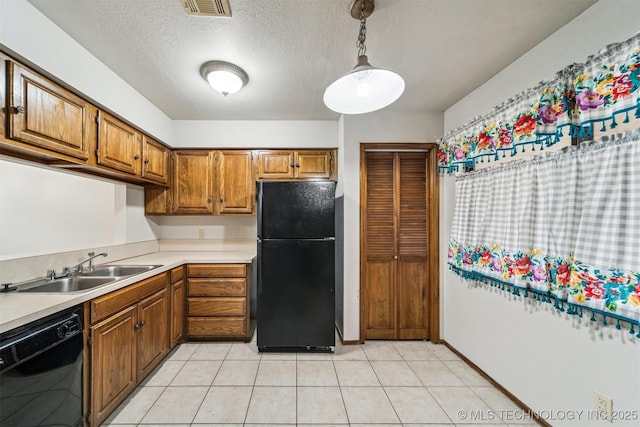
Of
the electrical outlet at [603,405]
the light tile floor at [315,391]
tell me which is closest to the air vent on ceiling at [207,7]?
the light tile floor at [315,391]

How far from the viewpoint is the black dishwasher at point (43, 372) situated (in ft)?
3.55

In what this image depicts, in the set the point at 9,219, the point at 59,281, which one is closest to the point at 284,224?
the point at 59,281

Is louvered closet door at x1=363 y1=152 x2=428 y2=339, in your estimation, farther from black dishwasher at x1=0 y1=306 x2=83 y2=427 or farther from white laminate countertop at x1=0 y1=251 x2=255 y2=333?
black dishwasher at x1=0 y1=306 x2=83 y2=427

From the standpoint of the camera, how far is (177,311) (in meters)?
2.49

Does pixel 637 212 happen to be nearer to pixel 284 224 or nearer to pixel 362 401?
pixel 362 401

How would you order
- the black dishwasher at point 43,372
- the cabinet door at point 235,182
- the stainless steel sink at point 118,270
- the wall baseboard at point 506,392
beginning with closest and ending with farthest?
the black dishwasher at point 43,372 < the wall baseboard at point 506,392 < the stainless steel sink at point 118,270 < the cabinet door at point 235,182

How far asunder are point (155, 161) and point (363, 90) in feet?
7.70

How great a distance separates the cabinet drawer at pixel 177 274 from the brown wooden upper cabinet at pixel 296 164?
1248 mm

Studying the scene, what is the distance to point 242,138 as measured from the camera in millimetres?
2986

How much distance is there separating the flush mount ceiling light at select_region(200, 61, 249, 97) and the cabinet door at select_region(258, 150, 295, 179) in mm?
998

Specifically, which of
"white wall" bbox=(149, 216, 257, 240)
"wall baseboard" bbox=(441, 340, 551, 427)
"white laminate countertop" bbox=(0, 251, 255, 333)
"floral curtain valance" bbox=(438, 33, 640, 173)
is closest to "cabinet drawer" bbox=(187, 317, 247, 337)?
A: "white laminate countertop" bbox=(0, 251, 255, 333)

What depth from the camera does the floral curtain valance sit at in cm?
117

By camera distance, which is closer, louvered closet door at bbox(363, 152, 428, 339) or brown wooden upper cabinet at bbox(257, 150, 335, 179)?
louvered closet door at bbox(363, 152, 428, 339)

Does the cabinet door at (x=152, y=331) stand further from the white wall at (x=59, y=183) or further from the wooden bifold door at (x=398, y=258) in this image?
the wooden bifold door at (x=398, y=258)
